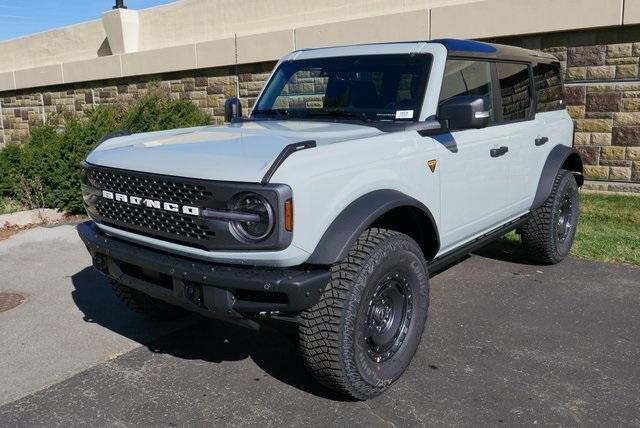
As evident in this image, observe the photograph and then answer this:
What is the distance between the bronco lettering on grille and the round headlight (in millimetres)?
229

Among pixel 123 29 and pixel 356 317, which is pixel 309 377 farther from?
pixel 123 29

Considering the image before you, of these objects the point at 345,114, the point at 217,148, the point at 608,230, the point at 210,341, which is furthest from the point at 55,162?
the point at 608,230

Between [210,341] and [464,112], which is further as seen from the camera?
[210,341]

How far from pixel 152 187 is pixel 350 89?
5.53 ft

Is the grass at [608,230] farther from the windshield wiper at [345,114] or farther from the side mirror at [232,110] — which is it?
the side mirror at [232,110]

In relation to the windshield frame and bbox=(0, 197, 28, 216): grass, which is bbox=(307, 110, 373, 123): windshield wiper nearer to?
the windshield frame

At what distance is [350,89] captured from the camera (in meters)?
4.16

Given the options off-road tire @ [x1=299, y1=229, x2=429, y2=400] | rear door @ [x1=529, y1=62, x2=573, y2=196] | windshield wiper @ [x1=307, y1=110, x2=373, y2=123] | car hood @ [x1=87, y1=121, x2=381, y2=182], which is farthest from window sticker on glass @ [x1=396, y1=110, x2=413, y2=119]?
rear door @ [x1=529, y1=62, x2=573, y2=196]

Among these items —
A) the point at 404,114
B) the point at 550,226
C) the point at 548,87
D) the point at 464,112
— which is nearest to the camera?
the point at 464,112

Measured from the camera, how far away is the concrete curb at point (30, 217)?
753 centimetres

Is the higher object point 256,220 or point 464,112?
point 464,112

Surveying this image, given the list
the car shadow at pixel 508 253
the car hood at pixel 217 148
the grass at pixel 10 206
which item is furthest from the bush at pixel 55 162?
the car shadow at pixel 508 253

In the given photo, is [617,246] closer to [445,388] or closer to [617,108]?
[617,108]

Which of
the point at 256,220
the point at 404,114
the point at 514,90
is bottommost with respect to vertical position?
the point at 256,220
